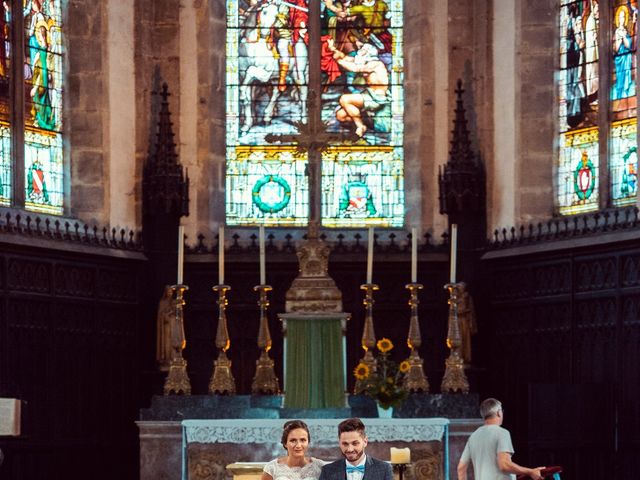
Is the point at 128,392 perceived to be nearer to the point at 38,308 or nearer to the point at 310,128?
the point at 38,308

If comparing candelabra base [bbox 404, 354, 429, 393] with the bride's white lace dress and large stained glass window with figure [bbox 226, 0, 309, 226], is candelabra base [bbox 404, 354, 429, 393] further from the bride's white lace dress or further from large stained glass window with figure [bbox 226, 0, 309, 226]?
the bride's white lace dress

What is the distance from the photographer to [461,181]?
63.8ft

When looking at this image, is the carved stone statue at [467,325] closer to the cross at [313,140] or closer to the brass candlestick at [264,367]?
the cross at [313,140]

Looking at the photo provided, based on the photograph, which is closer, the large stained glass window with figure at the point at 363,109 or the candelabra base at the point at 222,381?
the candelabra base at the point at 222,381

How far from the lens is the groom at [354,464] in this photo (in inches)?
306

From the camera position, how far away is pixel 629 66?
18609 millimetres

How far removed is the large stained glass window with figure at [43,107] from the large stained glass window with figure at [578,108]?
5861mm

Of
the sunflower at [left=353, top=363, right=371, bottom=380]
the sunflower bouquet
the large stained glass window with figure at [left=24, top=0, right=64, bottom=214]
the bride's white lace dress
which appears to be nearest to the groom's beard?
the bride's white lace dress

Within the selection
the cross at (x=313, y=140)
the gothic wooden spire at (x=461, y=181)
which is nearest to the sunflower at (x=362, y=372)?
the cross at (x=313, y=140)

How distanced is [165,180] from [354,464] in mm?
11698

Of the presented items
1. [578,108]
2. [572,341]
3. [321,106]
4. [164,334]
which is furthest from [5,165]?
[578,108]

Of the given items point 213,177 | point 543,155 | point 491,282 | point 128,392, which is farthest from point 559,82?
point 128,392

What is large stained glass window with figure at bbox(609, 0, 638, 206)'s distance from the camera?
60.5 feet

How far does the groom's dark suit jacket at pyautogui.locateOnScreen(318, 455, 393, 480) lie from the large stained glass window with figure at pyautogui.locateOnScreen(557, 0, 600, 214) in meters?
11.4
